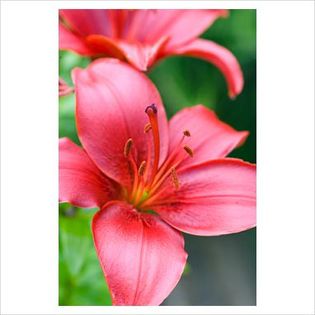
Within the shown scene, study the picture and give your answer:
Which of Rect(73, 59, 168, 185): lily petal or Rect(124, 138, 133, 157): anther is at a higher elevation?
Rect(73, 59, 168, 185): lily petal

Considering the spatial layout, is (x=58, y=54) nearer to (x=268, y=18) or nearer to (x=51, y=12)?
(x=51, y=12)

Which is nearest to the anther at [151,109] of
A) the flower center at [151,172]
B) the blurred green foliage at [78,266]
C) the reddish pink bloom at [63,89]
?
the flower center at [151,172]

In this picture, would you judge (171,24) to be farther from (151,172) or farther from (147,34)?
(151,172)

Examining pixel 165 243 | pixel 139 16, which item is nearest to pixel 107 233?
pixel 165 243

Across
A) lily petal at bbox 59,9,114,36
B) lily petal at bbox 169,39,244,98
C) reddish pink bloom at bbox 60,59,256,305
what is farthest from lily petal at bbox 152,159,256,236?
lily petal at bbox 59,9,114,36

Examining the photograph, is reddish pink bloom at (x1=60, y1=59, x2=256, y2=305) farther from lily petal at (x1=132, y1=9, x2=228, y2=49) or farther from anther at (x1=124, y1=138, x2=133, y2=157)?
lily petal at (x1=132, y1=9, x2=228, y2=49)

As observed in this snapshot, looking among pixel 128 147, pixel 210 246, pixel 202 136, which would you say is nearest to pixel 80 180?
pixel 128 147
